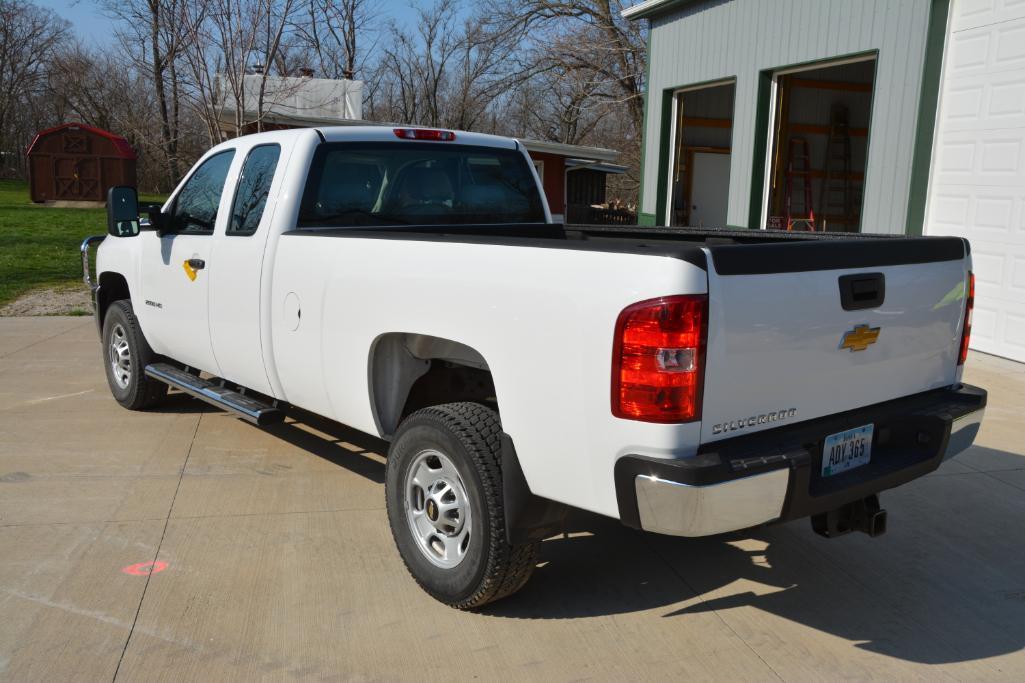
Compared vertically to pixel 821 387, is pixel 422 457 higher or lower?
lower

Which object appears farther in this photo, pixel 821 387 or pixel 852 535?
pixel 852 535

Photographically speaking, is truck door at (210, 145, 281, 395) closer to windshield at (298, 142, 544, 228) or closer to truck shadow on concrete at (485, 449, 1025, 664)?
windshield at (298, 142, 544, 228)

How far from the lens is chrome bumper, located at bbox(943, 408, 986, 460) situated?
3621 mm

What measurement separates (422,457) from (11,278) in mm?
13647

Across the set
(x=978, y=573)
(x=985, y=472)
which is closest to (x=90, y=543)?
(x=978, y=573)

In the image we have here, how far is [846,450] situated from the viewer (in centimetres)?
→ 332

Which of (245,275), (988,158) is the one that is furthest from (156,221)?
(988,158)

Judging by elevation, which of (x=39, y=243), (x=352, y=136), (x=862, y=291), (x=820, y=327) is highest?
(x=352, y=136)

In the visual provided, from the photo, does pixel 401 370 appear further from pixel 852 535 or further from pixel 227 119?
pixel 227 119

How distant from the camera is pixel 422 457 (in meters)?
3.68

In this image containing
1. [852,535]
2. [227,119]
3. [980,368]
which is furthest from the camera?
[227,119]

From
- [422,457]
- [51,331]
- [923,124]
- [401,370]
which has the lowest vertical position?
[51,331]

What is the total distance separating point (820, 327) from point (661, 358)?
0.70 metres

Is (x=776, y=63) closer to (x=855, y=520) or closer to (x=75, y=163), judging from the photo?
(x=855, y=520)
